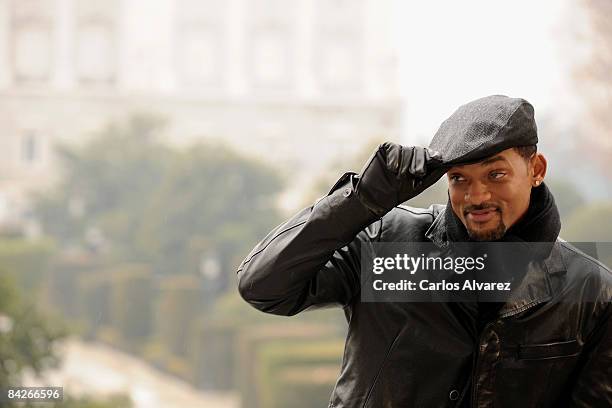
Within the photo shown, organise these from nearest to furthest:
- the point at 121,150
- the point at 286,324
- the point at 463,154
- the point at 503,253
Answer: the point at 463,154 < the point at 503,253 < the point at 286,324 < the point at 121,150

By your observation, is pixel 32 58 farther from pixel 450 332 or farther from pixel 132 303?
pixel 450 332

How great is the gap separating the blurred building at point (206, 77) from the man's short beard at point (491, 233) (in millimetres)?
4083

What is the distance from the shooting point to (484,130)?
976 mm

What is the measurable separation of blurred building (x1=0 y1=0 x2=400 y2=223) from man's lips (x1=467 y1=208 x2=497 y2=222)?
411cm

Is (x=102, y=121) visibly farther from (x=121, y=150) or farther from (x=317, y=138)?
(x=317, y=138)

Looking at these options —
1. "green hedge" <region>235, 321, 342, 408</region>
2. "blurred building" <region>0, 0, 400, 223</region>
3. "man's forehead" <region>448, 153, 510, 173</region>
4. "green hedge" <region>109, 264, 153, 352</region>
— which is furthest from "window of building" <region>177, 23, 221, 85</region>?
"man's forehead" <region>448, 153, 510, 173</region>

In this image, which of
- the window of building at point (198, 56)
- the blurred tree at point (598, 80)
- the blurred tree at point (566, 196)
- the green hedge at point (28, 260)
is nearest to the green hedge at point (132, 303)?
the green hedge at point (28, 260)

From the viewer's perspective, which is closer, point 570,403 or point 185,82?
point 570,403

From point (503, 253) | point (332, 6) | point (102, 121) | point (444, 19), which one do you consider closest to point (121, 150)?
point (102, 121)

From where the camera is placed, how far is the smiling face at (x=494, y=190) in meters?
1.00

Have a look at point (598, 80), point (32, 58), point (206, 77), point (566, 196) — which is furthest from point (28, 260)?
point (598, 80)

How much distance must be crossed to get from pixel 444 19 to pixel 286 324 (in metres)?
1.93

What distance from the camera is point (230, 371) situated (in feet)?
16.9

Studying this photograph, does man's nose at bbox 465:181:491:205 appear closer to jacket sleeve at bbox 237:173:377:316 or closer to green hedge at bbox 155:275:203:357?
jacket sleeve at bbox 237:173:377:316
